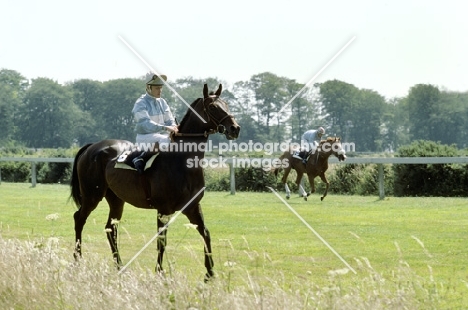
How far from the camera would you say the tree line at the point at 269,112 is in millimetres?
59625

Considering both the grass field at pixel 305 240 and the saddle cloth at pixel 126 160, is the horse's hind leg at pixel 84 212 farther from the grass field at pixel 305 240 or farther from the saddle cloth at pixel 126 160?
the saddle cloth at pixel 126 160

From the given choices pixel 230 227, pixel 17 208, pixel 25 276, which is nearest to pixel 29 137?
pixel 17 208

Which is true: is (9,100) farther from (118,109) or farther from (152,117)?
(152,117)

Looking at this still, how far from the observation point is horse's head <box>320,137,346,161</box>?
21109mm

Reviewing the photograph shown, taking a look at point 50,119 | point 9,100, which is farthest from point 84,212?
point 9,100

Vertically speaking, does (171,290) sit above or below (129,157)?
below

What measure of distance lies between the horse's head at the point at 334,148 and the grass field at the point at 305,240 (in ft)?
4.34

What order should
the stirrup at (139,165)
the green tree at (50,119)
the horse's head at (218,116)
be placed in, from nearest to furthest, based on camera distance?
the horse's head at (218,116), the stirrup at (139,165), the green tree at (50,119)

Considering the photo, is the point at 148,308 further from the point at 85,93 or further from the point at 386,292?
the point at 85,93

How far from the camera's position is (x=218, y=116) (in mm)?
8492

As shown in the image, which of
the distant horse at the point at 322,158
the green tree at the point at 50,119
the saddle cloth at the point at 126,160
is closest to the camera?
the saddle cloth at the point at 126,160

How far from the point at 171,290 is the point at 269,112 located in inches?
2092

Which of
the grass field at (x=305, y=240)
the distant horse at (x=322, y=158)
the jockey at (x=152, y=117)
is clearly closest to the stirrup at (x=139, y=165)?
the jockey at (x=152, y=117)

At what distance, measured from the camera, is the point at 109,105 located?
258ft
